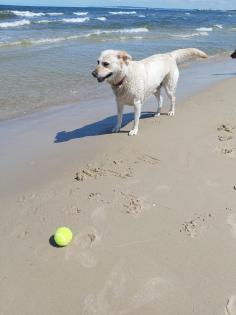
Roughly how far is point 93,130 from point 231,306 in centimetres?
404

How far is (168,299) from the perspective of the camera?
2.81 meters

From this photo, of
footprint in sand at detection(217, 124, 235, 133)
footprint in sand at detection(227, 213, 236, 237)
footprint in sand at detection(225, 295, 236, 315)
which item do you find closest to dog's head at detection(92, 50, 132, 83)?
footprint in sand at detection(217, 124, 235, 133)

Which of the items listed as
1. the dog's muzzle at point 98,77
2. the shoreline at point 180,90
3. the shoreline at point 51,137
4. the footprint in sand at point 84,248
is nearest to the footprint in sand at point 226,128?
the shoreline at point 51,137

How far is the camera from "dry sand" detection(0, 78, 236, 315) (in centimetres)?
284

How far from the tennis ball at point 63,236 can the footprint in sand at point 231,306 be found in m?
1.41

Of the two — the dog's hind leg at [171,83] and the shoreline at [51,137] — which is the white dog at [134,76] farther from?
the shoreline at [51,137]

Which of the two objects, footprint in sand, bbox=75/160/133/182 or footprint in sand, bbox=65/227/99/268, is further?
footprint in sand, bbox=75/160/133/182

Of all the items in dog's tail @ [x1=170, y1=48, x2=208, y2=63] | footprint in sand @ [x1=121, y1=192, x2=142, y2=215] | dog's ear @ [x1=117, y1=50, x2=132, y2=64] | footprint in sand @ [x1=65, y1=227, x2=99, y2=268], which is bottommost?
footprint in sand @ [x1=121, y1=192, x2=142, y2=215]

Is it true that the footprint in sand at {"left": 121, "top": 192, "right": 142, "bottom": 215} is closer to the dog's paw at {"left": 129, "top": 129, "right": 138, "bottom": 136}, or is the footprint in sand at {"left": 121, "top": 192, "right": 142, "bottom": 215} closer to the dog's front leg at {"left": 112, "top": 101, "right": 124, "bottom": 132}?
the dog's paw at {"left": 129, "top": 129, "right": 138, "bottom": 136}

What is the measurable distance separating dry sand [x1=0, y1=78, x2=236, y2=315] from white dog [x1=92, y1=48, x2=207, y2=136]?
871 millimetres

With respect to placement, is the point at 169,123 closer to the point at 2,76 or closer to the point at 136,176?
the point at 136,176

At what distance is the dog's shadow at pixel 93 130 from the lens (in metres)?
6.00

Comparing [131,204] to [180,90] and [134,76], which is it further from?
[180,90]

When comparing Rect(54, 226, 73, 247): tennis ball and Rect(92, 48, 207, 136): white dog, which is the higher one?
Rect(92, 48, 207, 136): white dog
